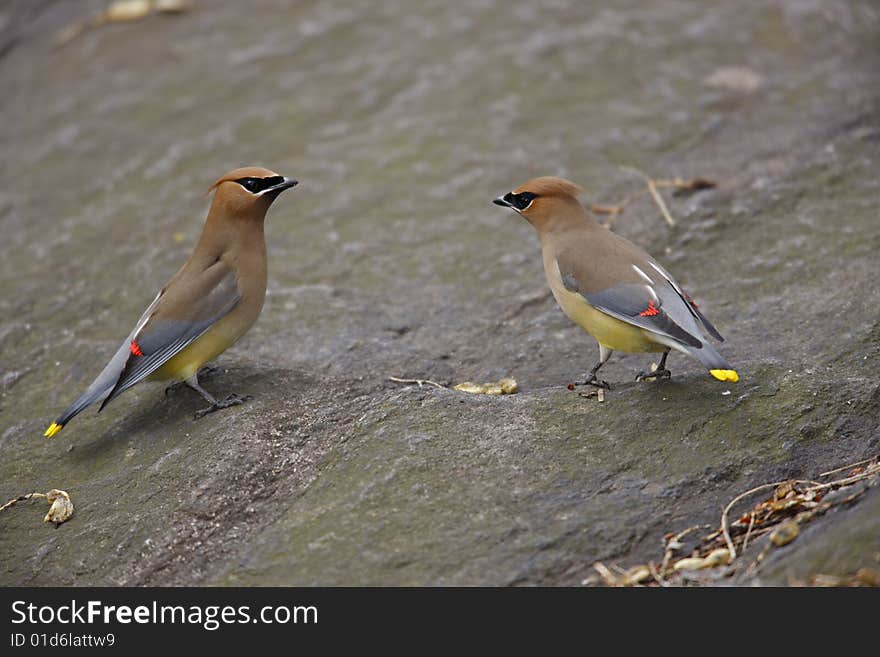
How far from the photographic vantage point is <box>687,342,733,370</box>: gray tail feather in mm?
4098

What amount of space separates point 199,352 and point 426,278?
5.33 ft

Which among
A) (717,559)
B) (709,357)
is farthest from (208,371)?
(717,559)

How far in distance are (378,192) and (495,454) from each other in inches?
127

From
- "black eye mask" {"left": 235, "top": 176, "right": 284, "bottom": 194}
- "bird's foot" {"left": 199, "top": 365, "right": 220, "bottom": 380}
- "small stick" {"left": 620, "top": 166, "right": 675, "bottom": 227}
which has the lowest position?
"small stick" {"left": 620, "top": 166, "right": 675, "bottom": 227}

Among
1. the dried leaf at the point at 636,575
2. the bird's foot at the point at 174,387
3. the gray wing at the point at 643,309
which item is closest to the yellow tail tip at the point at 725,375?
the gray wing at the point at 643,309

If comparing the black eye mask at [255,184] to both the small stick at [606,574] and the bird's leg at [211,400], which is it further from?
the small stick at [606,574]

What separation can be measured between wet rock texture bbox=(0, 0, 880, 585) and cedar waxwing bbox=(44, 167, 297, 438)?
0.71 feet

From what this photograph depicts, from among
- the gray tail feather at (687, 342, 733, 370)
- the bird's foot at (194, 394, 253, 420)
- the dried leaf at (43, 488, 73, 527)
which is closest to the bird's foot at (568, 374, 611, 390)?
the gray tail feather at (687, 342, 733, 370)

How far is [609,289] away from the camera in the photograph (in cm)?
455

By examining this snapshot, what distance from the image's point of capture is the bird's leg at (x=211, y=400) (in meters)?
4.62

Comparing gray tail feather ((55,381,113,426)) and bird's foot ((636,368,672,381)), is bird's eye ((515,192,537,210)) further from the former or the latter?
gray tail feather ((55,381,113,426))

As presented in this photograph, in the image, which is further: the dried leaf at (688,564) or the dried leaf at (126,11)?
the dried leaf at (126,11)

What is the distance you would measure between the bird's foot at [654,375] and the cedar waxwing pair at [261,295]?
12 millimetres
